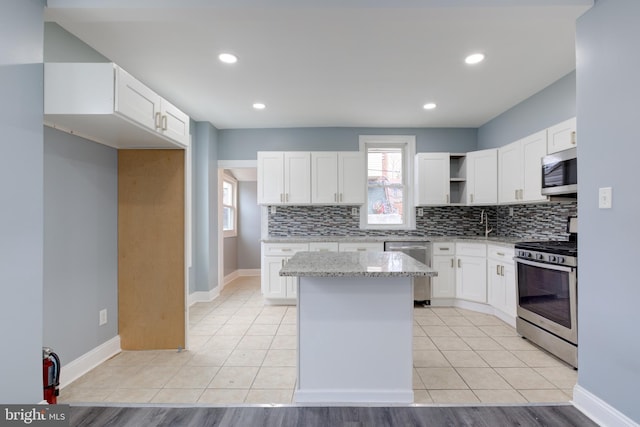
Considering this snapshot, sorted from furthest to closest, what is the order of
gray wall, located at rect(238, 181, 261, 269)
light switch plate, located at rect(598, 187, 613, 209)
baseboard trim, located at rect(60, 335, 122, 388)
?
gray wall, located at rect(238, 181, 261, 269) → baseboard trim, located at rect(60, 335, 122, 388) → light switch plate, located at rect(598, 187, 613, 209)

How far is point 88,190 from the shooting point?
242cm

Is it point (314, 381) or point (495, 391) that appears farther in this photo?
point (495, 391)

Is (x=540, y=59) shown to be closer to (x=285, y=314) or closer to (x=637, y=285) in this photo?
(x=637, y=285)

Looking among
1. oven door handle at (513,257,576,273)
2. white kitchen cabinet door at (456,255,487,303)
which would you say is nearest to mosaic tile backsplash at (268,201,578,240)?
white kitchen cabinet door at (456,255,487,303)

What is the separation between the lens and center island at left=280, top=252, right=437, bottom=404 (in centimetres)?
195

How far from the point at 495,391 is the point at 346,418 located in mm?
1096

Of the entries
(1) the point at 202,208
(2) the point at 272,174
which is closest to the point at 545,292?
(2) the point at 272,174

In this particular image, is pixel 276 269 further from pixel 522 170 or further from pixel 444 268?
pixel 522 170

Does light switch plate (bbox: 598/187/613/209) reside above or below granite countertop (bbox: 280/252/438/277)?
above

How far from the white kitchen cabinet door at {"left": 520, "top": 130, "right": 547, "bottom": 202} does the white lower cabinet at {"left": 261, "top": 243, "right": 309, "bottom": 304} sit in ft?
8.53

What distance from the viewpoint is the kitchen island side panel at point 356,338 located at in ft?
6.41

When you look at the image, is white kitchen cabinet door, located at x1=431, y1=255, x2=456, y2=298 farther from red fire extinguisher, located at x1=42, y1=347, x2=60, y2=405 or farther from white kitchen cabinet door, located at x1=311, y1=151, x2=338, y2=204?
red fire extinguisher, located at x1=42, y1=347, x2=60, y2=405

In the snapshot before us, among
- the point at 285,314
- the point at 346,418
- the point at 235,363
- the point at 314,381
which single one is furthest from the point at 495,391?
the point at 285,314

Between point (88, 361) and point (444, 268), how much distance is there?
152 inches
